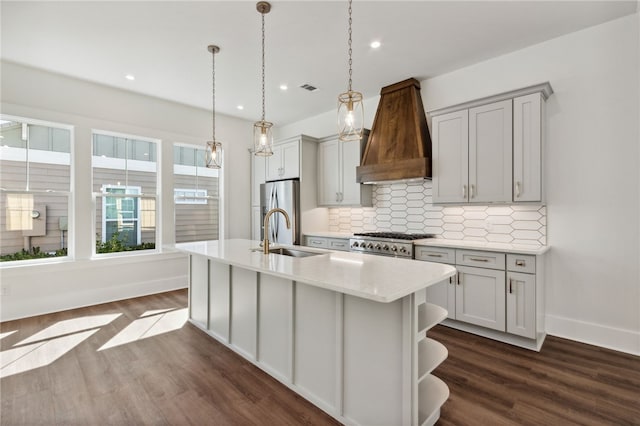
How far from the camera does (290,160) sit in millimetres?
4965

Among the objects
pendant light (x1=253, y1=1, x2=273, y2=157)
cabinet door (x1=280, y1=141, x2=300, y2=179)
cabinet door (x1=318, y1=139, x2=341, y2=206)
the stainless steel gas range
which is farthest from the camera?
cabinet door (x1=280, y1=141, x2=300, y2=179)

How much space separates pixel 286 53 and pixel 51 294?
4129 mm

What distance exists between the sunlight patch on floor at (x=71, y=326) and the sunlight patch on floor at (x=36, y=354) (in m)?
0.14

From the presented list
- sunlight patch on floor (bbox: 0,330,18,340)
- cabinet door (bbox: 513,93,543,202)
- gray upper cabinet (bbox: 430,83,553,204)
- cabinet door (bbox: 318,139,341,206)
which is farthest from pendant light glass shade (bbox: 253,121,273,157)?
sunlight patch on floor (bbox: 0,330,18,340)

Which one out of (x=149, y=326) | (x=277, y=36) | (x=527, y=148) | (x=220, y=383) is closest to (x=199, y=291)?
(x=149, y=326)

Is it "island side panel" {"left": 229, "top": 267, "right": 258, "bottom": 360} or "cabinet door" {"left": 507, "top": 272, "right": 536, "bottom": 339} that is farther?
"cabinet door" {"left": 507, "top": 272, "right": 536, "bottom": 339}

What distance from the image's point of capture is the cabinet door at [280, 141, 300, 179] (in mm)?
4844

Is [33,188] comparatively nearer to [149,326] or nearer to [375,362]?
[149,326]

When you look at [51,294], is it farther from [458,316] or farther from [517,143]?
[517,143]

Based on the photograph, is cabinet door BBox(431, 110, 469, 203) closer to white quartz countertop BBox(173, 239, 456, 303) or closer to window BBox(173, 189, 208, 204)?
white quartz countertop BBox(173, 239, 456, 303)

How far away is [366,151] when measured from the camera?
4191 mm

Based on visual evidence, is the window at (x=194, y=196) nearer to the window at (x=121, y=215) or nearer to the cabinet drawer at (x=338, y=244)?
the window at (x=121, y=215)

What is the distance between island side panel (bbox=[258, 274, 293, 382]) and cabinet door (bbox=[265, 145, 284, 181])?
3013 mm

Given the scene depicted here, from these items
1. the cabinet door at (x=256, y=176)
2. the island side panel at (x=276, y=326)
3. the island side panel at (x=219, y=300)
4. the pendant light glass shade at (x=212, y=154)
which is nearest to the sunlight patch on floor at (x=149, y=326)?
the island side panel at (x=219, y=300)
